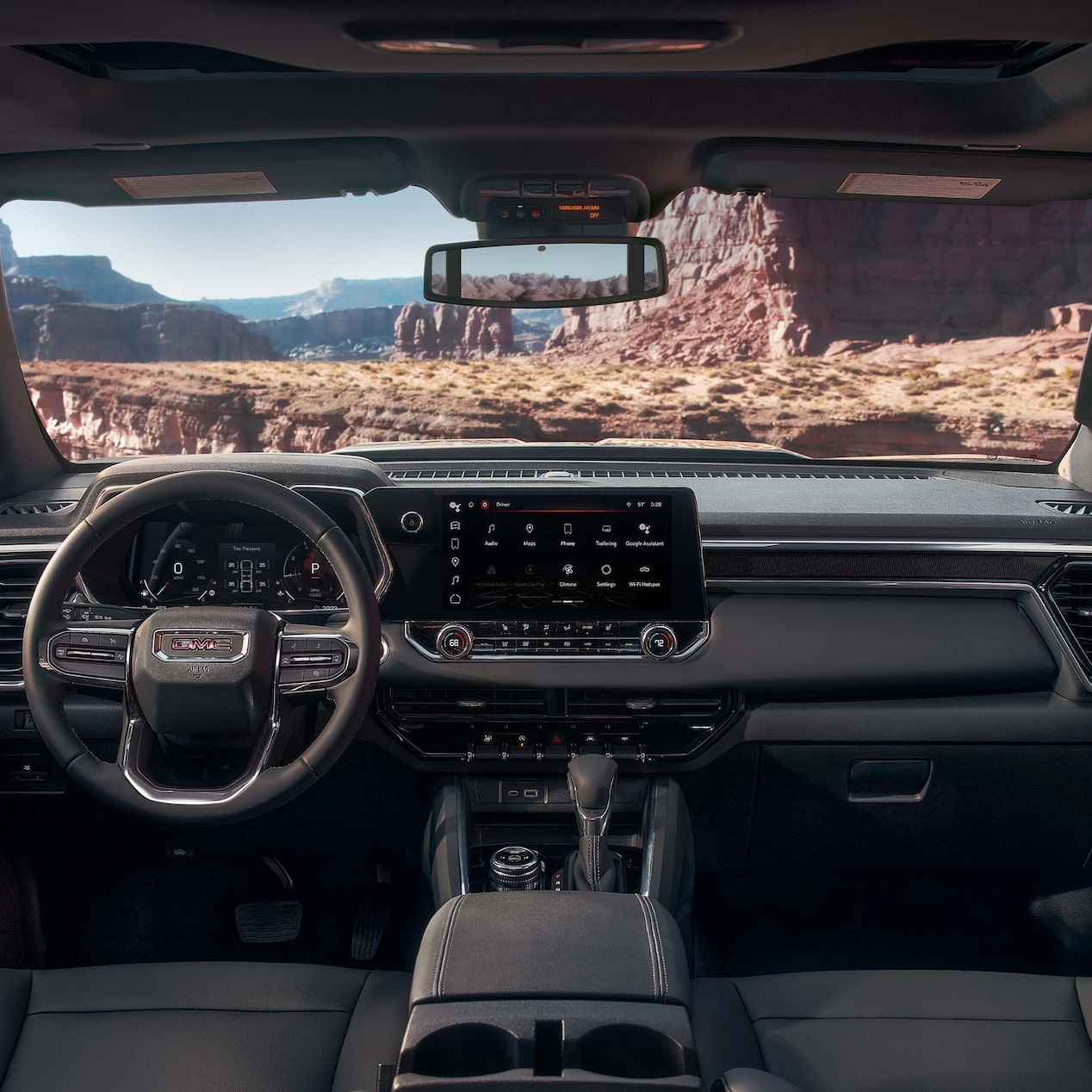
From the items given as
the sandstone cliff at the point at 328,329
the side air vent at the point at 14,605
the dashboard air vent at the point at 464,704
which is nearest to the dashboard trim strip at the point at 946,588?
the dashboard air vent at the point at 464,704

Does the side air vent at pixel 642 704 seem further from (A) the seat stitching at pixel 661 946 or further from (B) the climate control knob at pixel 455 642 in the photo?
(A) the seat stitching at pixel 661 946

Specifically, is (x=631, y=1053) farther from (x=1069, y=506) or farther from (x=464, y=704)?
(x=1069, y=506)

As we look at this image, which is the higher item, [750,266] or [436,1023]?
[750,266]

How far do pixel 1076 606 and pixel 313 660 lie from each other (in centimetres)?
213

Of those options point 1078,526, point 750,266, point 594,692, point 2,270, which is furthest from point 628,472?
point 750,266

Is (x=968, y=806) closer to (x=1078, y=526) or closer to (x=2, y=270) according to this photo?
(x=1078, y=526)

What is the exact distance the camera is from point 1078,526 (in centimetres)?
267

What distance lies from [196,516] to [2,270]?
1195 mm

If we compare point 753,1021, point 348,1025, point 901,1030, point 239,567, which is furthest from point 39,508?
point 901,1030

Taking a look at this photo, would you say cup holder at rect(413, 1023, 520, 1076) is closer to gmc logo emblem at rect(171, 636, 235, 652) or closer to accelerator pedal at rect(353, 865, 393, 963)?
gmc logo emblem at rect(171, 636, 235, 652)

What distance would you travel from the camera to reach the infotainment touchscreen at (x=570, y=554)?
249cm

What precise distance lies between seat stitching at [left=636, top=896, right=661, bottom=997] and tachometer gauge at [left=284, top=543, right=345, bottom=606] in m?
1.09

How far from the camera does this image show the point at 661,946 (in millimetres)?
1896

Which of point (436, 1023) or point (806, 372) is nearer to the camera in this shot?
point (436, 1023)
